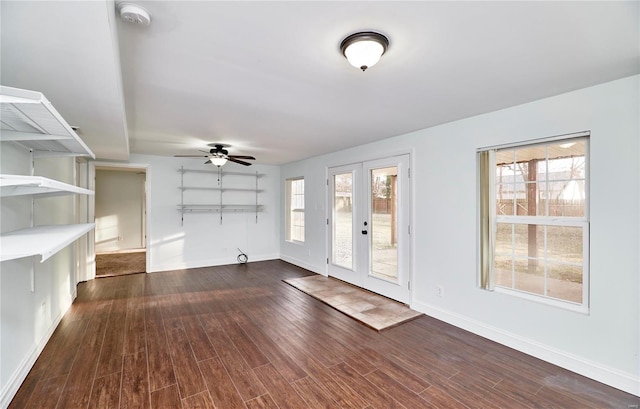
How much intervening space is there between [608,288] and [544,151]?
130 cm

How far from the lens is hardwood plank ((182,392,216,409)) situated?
6.55 feet

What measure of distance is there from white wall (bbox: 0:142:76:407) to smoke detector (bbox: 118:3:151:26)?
1431 mm

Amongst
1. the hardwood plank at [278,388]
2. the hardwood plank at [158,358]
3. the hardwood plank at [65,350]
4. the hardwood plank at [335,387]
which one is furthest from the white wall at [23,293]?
the hardwood plank at [335,387]

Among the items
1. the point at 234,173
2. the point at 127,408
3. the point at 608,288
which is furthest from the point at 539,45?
the point at 234,173

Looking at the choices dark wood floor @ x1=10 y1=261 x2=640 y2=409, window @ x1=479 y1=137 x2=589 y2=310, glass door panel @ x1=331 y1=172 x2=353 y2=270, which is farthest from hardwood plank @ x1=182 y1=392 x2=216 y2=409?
glass door panel @ x1=331 y1=172 x2=353 y2=270

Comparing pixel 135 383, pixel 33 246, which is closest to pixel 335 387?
pixel 135 383

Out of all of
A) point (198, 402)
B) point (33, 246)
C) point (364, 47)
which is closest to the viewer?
point (33, 246)

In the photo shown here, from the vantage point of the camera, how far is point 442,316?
11.4 ft

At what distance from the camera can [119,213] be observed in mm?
8547

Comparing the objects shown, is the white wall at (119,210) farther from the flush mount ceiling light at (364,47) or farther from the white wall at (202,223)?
the flush mount ceiling light at (364,47)

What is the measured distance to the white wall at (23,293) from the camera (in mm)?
2018

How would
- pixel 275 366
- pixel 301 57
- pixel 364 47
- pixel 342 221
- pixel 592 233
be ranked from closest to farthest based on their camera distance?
pixel 364 47, pixel 301 57, pixel 592 233, pixel 275 366, pixel 342 221

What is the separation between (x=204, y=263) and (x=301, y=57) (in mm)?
5510

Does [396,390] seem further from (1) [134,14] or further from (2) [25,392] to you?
(1) [134,14]
